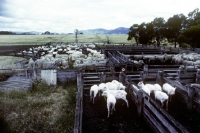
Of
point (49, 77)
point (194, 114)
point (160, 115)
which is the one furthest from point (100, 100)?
point (49, 77)

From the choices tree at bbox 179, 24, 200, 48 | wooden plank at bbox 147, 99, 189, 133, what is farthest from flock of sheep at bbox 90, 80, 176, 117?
tree at bbox 179, 24, 200, 48

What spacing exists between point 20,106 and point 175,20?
3977 centimetres

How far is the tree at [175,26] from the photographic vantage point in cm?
4138

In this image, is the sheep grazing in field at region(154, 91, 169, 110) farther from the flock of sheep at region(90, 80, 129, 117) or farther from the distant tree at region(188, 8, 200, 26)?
the distant tree at region(188, 8, 200, 26)

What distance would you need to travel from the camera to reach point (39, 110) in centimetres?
997

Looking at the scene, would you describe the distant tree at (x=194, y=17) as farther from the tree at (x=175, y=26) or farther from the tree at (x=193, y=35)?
the tree at (x=193, y=35)

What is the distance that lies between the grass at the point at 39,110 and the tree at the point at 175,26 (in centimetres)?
3427

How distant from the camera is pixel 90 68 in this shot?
1519 cm

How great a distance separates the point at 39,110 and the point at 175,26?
1534 inches

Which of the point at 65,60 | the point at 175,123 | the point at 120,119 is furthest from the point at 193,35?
the point at 175,123

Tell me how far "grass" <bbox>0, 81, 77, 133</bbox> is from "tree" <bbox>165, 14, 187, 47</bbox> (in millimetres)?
34266

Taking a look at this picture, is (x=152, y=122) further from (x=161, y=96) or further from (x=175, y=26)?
(x=175, y=26)

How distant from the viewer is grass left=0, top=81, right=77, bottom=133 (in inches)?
326

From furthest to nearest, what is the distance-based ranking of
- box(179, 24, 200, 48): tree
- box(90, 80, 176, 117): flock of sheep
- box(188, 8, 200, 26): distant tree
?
box(188, 8, 200, 26): distant tree < box(179, 24, 200, 48): tree < box(90, 80, 176, 117): flock of sheep
